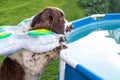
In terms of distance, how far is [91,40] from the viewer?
473cm

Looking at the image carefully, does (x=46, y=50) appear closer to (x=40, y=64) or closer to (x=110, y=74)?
(x=40, y=64)

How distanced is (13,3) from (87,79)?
448 centimetres

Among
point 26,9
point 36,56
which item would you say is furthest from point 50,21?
point 26,9

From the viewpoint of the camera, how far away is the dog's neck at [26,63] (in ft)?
7.40

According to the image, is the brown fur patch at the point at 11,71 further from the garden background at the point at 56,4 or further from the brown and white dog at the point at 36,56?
the garden background at the point at 56,4

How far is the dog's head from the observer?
7.39 ft

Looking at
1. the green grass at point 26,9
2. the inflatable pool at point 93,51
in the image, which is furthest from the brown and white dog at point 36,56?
the green grass at point 26,9

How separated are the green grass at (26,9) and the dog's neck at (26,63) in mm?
3724

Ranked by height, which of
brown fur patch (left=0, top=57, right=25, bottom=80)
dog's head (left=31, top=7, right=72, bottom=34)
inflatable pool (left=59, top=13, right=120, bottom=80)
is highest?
dog's head (left=31, top=7, right=72, bottom=34)

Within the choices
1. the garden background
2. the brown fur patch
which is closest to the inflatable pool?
the brown fur patch

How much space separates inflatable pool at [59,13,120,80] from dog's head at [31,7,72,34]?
15.2 inches

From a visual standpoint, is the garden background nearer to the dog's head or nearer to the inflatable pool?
the inflatable pool

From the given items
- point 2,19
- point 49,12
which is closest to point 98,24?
point 2,19

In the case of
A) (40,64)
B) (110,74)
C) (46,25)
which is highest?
(46,25)
